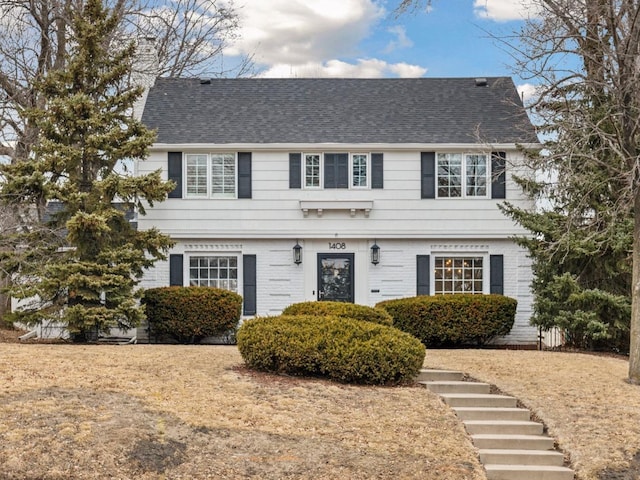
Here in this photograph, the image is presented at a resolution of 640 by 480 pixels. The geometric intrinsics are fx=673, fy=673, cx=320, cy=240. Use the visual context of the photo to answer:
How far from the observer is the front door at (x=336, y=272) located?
59.1 ft

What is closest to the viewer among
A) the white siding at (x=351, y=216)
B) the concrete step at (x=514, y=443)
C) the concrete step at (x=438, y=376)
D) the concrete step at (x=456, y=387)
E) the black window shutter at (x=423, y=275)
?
the concrete step at (x=514, y=443)

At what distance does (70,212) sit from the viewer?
1502cm

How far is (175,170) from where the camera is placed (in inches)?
704

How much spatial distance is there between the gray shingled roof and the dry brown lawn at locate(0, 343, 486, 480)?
9.39 meters

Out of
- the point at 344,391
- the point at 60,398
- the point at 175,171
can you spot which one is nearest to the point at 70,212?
the point at 175,171

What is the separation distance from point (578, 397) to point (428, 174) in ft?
28.9

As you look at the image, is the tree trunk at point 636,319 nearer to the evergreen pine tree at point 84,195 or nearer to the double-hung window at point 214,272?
the evergreen pine tree at point 84,195

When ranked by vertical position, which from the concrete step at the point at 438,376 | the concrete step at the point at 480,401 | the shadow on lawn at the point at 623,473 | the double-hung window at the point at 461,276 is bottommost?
the shadow on lawn at the point at 623,473

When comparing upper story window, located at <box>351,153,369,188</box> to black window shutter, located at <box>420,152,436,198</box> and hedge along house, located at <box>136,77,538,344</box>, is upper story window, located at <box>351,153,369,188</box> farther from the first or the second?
black window shutter, located at <box>420,152,436,198</box>

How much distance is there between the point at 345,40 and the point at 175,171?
8.08 meters

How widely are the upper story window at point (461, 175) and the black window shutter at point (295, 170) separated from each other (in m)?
3.70

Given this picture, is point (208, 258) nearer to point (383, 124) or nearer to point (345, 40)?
point (383, 124)

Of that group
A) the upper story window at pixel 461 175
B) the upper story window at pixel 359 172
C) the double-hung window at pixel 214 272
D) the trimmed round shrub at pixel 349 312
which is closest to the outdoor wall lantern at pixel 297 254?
the double-hung window at pixel 214 272

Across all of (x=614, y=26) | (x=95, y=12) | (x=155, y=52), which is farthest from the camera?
(x=155, y=52)
